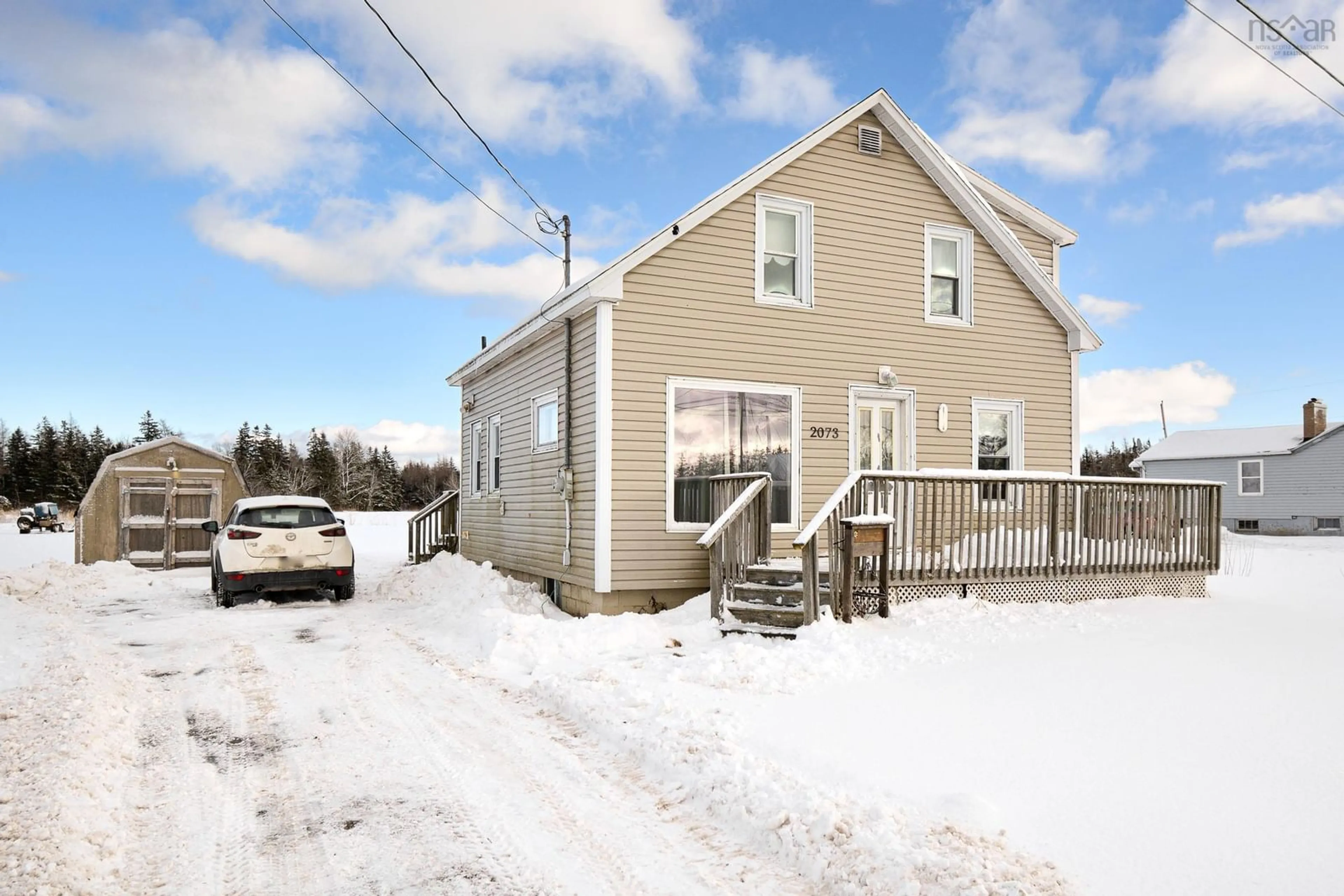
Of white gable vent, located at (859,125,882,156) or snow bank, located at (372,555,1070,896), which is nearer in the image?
snow bank, located at (372,555,1070,896)

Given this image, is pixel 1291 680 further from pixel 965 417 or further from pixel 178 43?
pixel 178 43

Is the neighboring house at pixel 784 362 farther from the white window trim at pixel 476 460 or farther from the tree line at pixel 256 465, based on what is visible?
the tree line at pixel 256 465

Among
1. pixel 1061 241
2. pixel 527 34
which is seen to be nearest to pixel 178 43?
pixel 527 34

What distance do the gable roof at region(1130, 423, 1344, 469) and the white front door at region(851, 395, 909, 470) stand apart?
30.2m

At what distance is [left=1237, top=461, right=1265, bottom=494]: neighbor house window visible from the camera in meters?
35.3

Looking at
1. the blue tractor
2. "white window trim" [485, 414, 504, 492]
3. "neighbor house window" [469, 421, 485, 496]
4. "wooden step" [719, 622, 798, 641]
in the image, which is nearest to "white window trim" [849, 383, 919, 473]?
A: "wooden step" [719, 622, 798, 641]

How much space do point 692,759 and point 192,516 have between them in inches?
718

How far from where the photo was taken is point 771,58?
14.5 meters

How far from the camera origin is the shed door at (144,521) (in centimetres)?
1842

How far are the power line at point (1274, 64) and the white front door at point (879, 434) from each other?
5.77 m

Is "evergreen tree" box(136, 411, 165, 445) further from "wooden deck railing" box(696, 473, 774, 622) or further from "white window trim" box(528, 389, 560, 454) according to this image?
"wooden deck railing" box(696, 473, 774, 622)

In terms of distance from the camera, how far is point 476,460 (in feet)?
55.2

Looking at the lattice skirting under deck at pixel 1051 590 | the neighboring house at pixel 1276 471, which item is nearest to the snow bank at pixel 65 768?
the lattice skirting under deck at pixel 1051 590

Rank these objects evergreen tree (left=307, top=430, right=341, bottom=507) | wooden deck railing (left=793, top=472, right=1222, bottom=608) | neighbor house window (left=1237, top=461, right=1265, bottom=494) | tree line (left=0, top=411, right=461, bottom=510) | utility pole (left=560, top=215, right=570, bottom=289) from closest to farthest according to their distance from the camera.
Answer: wooden deck railing (left=793, top=472, right=1222, bottom=608) < utility pole (left=560, top=215, right=570, bottom=289) < neighbor house window (left=1237, top=461, right=1265, bottom=494) < tree line (left=0, top=411, right=461, bottom=510) < evergreen tree (left=307, top=430, right=341, bottom=507)
